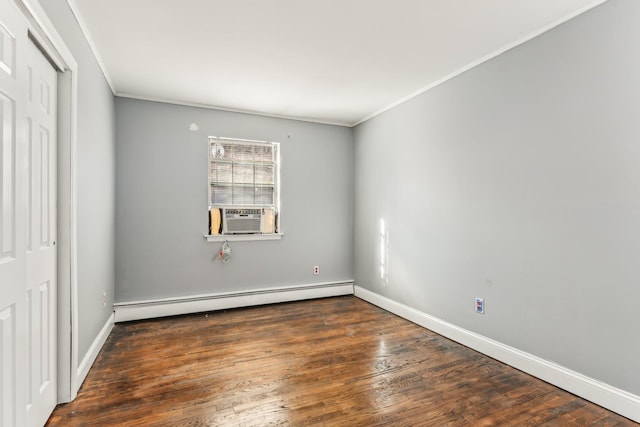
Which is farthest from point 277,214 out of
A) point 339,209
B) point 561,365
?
point 561,365

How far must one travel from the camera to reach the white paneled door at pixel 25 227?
1.28m

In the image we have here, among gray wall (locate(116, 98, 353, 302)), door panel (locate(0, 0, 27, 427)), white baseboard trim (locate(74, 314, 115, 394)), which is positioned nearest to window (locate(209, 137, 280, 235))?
gray wall (locate(116, 98, 353, 302))

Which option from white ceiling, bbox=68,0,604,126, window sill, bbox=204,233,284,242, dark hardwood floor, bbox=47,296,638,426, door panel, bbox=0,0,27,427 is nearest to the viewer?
door panel, bbox=0,0,27,427

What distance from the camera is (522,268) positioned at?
2.49 m

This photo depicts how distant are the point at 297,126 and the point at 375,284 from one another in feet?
7.86

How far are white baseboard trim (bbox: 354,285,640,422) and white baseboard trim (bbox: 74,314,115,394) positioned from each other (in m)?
2.97

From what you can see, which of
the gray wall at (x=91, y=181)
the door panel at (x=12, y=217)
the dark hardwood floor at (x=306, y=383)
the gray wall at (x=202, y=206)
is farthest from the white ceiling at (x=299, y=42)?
the dark hardwood floor at (x=306, y=383)

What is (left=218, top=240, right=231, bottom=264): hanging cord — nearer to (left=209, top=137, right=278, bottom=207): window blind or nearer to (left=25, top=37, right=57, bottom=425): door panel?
(left=209, top=137, right=278, bottom=207): window blind

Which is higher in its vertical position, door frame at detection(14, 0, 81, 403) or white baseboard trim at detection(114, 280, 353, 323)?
door frame at detection(14, 0, 81, 403)

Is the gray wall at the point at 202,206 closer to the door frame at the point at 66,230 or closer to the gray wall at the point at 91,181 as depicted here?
the gray wall at the point at 91,181

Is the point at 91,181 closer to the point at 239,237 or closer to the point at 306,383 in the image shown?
the point at 239,237

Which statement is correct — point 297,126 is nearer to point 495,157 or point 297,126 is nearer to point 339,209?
point 339,209

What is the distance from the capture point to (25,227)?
151 centimetres

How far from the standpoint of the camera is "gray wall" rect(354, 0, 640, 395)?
6.40ft
